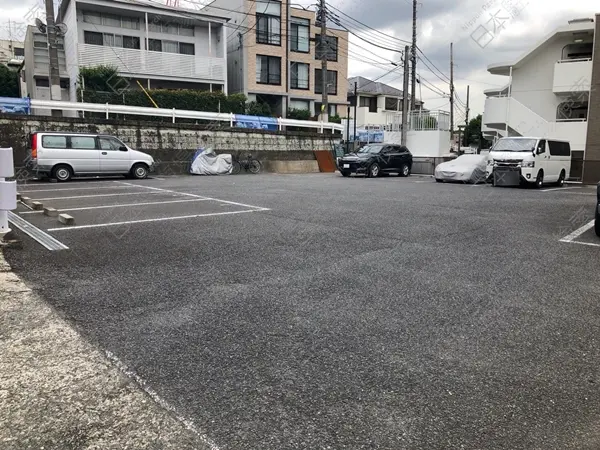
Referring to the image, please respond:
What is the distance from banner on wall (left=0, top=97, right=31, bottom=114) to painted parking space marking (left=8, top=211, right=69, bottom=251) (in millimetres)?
11479

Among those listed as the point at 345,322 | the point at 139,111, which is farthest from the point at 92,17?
the point at 345,322

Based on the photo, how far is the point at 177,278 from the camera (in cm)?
507

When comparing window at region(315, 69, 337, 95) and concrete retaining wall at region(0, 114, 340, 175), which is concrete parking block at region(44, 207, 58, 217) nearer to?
concrete retaining wall at region(0, 114, 340, 175)

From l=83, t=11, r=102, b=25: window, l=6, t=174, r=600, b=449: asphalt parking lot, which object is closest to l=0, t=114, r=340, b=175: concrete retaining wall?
l=83, t=11, r=102, b=25: window

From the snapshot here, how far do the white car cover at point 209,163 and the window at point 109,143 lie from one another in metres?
4.37

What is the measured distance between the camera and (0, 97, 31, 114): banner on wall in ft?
57.8

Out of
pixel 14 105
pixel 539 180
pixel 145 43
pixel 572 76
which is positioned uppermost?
pixel 145 43

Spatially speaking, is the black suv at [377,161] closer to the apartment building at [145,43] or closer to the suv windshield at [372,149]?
the suv windshield at [372,149]

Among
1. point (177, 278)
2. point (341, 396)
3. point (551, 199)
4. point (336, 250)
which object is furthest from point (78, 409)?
point (551, 199)

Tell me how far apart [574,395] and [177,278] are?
147 inches

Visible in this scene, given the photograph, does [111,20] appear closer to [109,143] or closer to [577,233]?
[109,143]

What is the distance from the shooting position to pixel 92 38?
2617 centimetres

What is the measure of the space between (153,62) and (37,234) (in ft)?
72.7

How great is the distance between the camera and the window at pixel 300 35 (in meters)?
34.0
